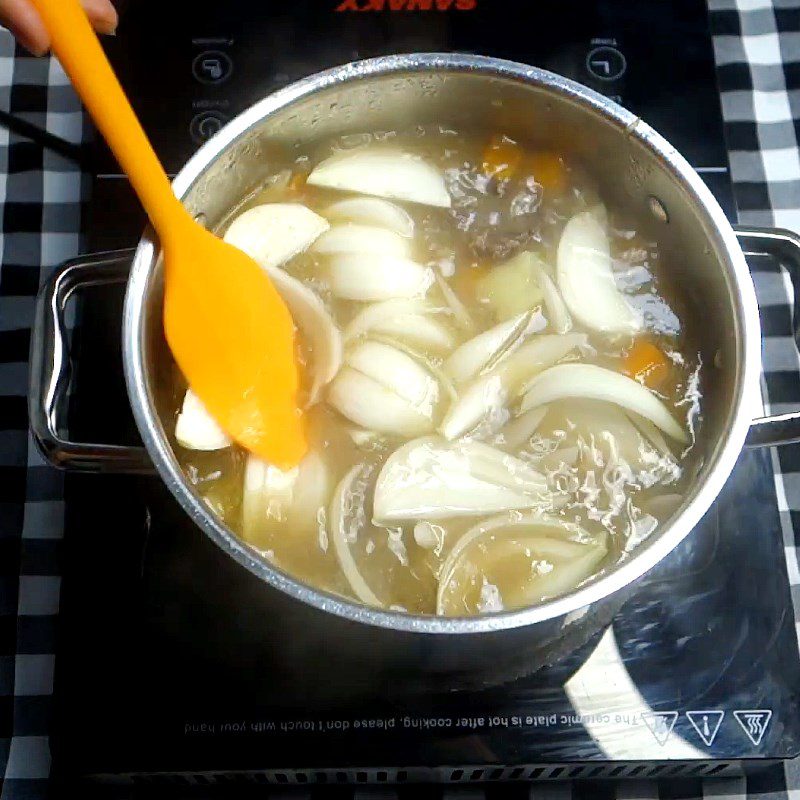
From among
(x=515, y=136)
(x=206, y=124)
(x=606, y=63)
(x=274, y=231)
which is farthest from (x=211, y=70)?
(x=606, y=63)

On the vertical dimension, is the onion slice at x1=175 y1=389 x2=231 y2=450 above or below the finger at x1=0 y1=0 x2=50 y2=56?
below

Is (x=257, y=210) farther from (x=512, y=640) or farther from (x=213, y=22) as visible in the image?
(x=512, y=640)

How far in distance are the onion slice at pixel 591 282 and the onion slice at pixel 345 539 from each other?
0.30 m

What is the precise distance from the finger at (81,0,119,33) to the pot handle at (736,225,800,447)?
0.71m

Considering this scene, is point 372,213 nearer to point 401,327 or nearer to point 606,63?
point 401,327

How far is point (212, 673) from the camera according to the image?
3.26 feet

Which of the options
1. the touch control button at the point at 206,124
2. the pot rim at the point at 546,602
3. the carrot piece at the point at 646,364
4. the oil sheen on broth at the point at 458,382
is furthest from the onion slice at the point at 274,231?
the carrot piece at the point at 646,364

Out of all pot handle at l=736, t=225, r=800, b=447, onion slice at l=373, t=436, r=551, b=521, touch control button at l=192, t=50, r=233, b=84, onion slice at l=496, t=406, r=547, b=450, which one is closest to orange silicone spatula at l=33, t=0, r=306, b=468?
onion slice at l=373, t=436, r=551, b=521

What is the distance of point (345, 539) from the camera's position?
903 millimetres

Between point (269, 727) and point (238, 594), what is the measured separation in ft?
0.49

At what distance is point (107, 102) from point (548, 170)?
0.50 meters

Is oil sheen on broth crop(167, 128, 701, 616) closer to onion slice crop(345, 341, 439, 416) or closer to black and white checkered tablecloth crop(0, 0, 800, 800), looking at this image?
onion slice crop(345, 341, 439, 416)

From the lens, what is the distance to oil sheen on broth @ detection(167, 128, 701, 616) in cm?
90

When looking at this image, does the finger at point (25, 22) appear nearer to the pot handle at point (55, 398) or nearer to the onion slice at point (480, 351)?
the pot handle at point (55, 398)
